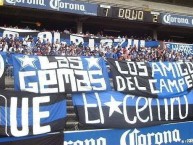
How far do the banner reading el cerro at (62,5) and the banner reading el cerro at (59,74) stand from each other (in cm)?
1258

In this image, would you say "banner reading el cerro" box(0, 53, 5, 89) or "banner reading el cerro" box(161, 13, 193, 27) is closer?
"banner reading el cerro" box(0, 53, 5, 89)

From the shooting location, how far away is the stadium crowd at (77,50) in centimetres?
1608

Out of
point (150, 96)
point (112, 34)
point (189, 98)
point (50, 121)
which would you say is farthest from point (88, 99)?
point (112, 34)

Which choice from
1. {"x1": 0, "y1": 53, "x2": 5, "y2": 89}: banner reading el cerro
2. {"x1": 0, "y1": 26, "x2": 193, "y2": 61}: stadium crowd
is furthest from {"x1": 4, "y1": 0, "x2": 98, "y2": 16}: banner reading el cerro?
{"x1": 0, "y1": 53, "x2": 5, "y2": 89}: banner reading el cerro

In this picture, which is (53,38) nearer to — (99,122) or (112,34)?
(112,34)

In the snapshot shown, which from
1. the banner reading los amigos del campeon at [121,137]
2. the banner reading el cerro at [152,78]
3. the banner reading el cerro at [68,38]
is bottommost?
the banner reading los amigos del campeon at [121,137]

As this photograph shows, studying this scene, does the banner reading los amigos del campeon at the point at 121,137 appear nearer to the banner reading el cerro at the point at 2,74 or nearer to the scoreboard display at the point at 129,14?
the banner reading el cerro at the point at 2,74

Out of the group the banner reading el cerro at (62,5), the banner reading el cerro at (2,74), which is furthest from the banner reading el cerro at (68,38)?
the banner reading el cerro at (2,74)

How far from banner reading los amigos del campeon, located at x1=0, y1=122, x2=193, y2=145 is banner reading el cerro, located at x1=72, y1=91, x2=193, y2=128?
0.15 meters

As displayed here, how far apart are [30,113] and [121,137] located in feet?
7.95

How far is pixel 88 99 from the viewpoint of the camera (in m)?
8.49

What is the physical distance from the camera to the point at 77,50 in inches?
711

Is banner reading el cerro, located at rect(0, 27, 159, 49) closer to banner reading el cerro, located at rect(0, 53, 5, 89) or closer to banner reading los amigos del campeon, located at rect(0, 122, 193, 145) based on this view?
banner reading los amigos del campeon, located at rect(0, 122, 193, 145)

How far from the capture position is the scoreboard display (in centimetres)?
2406
